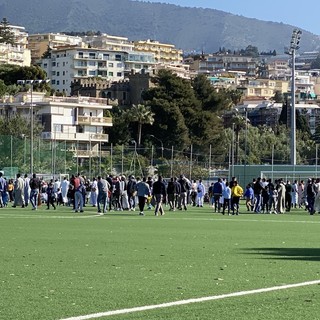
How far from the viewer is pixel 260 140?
12800 cm

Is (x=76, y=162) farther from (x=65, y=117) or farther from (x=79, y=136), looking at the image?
(x=65, y=117)

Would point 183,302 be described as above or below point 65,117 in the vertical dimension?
below

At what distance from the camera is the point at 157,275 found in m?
16.5

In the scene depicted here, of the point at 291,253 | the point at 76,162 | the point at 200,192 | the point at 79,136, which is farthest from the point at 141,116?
the point at 291,253

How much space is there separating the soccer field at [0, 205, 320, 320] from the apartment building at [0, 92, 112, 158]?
86299mm

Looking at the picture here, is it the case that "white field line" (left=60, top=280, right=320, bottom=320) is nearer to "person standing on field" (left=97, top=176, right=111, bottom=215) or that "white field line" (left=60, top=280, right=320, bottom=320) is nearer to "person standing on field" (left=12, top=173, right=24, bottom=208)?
"person standing on field" (left=97, top=176, right=111, bottom=215)

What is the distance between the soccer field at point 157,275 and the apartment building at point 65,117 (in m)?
86.3

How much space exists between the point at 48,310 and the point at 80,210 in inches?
1405

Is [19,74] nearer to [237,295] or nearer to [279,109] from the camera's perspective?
[279,109]

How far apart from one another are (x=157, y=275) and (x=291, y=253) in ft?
19.3

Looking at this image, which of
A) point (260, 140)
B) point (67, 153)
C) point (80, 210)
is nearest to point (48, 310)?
point (80, 210)

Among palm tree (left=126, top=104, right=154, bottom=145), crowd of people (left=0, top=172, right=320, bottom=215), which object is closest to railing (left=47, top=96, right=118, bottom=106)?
palm tree (left=126, top=104, right=154, bottom=145)

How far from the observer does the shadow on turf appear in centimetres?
2055

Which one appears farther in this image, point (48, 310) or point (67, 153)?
point (67, 153)
